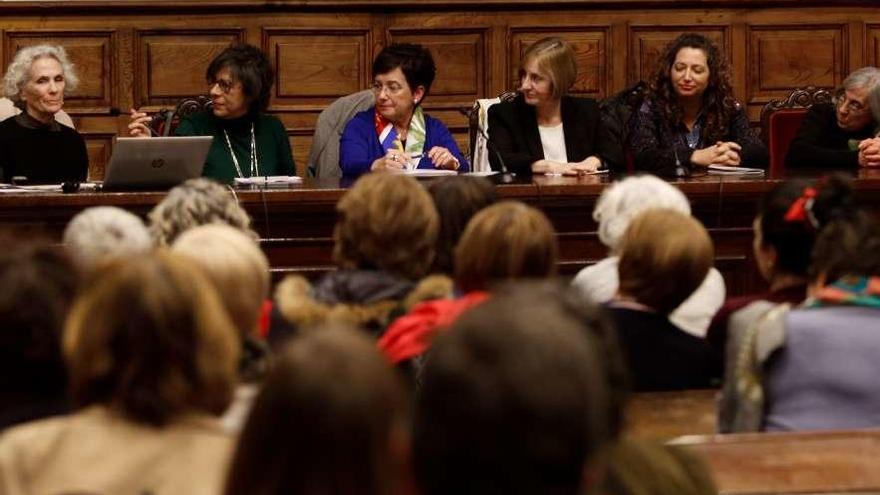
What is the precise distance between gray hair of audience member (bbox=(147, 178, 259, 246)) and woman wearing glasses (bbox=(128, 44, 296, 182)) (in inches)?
89.8

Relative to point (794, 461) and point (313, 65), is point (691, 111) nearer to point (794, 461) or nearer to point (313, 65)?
point (313, 65)

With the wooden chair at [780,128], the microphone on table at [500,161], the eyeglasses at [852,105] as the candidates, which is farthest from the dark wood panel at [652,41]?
the microphone on table at [500,161]

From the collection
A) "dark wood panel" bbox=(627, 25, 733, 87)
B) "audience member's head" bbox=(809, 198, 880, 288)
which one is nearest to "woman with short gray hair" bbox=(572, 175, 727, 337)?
"audience member's head" bbox=(809, 198, 880, 288)

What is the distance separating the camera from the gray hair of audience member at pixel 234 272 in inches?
94.3

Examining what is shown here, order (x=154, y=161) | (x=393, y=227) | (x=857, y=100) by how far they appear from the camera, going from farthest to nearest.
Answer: (x=857, y=100)
(x=154, y=161)
(x=393, y=227)

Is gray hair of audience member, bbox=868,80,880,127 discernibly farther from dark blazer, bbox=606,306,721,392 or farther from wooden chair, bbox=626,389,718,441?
wooden chair, bbox=626,389,718,441

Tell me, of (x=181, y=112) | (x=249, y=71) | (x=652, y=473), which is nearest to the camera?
(x=652, y=473)

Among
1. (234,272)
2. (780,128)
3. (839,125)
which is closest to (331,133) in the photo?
(780,128)

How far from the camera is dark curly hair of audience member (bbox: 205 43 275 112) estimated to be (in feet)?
19.5

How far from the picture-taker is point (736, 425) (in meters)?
2.77

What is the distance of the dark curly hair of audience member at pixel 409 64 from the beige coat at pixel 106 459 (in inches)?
171

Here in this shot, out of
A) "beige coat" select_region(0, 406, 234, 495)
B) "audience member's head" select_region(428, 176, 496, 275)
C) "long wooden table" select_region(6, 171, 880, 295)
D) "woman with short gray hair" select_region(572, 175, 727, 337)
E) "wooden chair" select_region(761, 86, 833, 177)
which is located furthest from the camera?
"wooden chair" select_region(761, 86, 833, 177)

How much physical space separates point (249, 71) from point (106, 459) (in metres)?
4.35

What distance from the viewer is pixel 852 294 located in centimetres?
274
